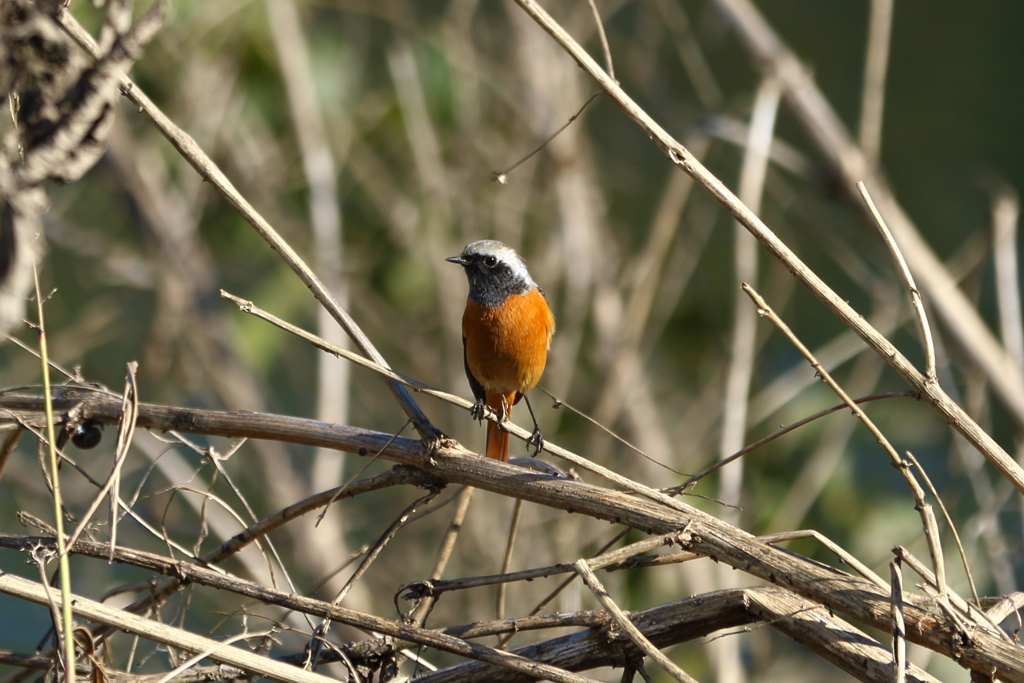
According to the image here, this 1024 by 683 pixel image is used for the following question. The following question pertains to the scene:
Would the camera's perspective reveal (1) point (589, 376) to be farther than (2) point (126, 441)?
Yes

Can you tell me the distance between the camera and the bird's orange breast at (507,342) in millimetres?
3947

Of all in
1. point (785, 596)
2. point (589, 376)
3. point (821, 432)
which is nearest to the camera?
point (785, 596)

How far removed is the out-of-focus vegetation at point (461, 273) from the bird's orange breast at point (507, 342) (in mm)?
1267

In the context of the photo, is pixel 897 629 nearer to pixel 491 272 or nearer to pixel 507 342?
pixel 507 342

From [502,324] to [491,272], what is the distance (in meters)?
0.29

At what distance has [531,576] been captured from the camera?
1.88 metres

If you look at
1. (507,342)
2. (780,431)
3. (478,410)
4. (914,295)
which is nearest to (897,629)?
(780,431)

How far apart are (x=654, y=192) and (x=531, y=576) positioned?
7.70 m

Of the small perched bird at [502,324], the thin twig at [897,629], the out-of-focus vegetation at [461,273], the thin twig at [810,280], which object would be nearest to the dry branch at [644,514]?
the thin twig at [897,629]

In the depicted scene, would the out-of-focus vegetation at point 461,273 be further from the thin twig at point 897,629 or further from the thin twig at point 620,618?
the thin twig at point 897,629

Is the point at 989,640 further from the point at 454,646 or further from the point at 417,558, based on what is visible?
the point at 417,558

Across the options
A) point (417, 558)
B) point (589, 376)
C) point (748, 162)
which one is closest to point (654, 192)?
point (589, 376)

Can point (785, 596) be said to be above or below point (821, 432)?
below

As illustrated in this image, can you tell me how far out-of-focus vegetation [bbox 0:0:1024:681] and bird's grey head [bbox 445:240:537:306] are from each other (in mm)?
1203
